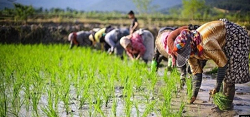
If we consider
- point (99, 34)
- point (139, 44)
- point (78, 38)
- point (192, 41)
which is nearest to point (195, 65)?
point (192, 41)

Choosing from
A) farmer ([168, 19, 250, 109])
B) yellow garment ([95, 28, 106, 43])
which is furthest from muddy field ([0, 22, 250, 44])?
farmer ([168, 19, 250, 109])

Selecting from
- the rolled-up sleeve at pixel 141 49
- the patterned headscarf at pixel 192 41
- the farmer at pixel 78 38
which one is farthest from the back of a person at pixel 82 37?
the patterned headscarf at pixel 192 41

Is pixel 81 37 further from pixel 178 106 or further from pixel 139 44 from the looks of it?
pixel 178 106

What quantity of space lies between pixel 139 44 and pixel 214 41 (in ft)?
9.68

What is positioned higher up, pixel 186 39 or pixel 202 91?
pixel 186 39

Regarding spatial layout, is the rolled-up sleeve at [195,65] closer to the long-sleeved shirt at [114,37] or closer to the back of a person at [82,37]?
the long-sleeved shirt at [114,37]

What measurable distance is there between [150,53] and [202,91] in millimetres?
2144

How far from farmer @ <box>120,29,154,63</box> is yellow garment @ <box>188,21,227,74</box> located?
2771 millimetres

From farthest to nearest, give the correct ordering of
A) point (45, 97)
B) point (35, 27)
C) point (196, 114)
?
1. point (35, 27)
2. point (45, 97)
3. point (196, 114)

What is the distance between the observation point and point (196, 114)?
2.69 meters

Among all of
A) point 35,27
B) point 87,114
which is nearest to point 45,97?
point 87,114

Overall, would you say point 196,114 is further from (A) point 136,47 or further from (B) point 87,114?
(A) point 136,47

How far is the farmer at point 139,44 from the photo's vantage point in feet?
18.1

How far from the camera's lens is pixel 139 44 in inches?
218
